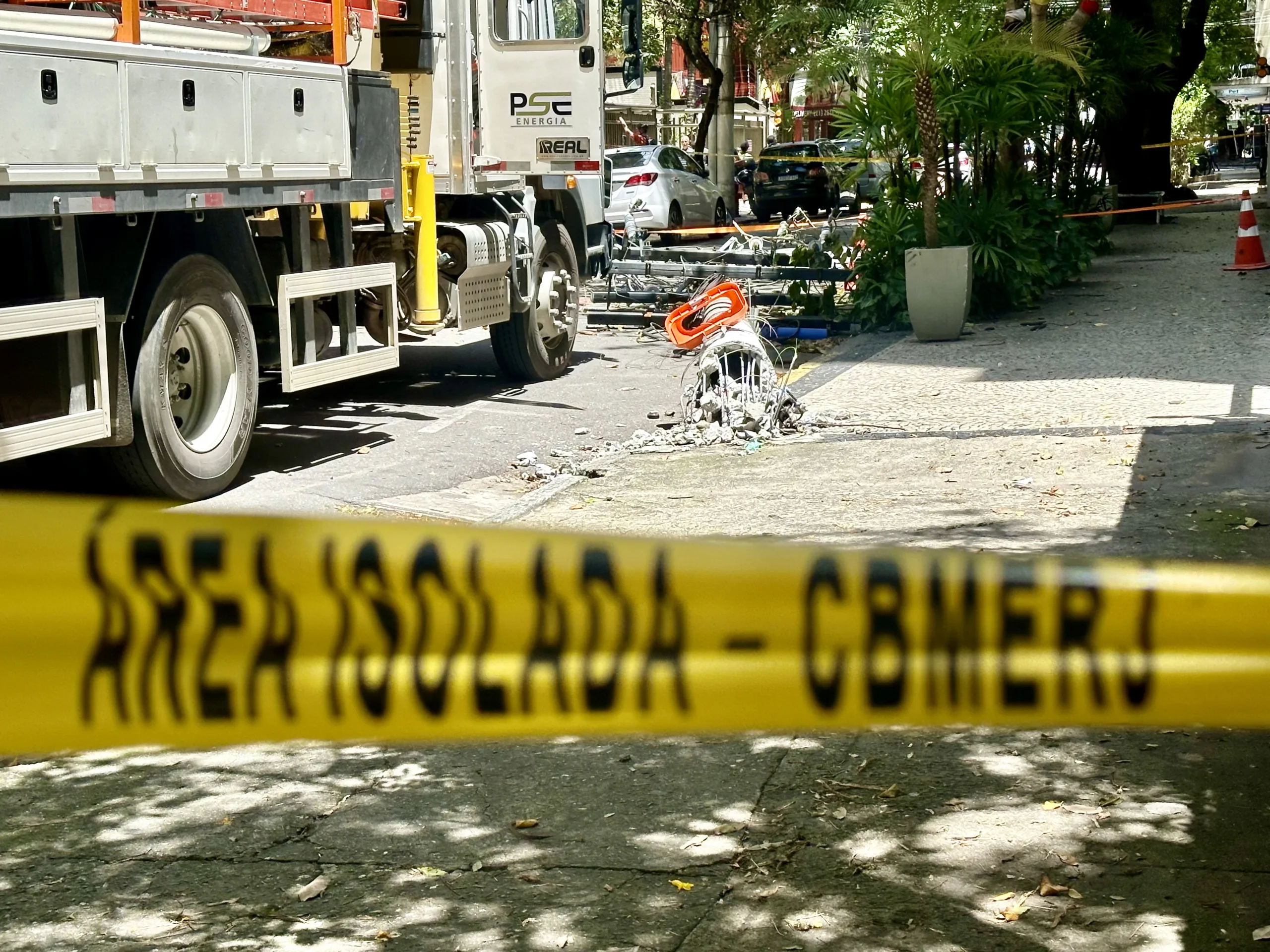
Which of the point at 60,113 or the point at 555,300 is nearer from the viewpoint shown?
the point at 60,113

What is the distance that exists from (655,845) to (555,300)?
8659mm

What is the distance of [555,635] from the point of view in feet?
6.24

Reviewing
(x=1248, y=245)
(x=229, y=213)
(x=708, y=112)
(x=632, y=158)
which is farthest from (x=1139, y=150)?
(x=229, y=213)

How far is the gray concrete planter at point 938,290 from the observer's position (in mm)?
13445

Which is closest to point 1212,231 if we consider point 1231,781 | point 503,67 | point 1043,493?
point 503,67

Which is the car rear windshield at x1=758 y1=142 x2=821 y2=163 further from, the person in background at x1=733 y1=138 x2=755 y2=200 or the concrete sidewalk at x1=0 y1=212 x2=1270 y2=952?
the concrete sidewalk at x1=0 y1=212 x2=1270 y2=952

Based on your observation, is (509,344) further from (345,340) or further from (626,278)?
(626,278)

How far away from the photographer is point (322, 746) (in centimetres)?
470

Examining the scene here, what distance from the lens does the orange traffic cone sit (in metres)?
17.2

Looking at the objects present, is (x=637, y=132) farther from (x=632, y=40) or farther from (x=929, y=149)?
(x=632, y=40)

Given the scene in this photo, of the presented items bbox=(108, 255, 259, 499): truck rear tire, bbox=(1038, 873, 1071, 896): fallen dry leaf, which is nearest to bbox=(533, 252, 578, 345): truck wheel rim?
bbox=(108, 255, 259, 499): truck rear tire

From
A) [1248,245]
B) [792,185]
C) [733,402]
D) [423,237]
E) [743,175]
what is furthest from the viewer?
[743,175]

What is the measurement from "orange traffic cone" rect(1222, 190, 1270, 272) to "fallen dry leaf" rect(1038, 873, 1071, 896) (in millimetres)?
14902

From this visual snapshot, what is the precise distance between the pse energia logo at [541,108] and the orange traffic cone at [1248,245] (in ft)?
27.6
